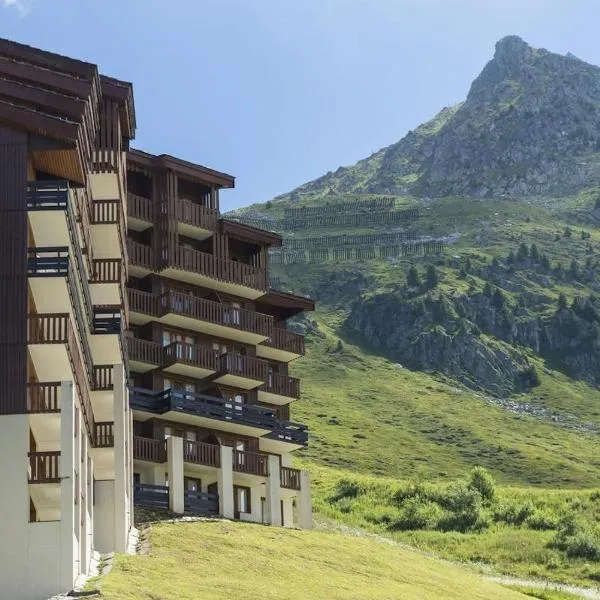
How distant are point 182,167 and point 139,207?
3689 millimetres

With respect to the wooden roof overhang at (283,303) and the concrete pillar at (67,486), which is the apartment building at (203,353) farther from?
the concrete pillar at (67,486)

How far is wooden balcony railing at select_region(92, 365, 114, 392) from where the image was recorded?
2128 inches

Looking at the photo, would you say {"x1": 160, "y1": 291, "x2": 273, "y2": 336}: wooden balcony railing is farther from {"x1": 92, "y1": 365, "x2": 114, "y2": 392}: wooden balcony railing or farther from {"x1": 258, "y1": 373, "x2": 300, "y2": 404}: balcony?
{"x1": 92, "y1": 365, "x2": 114, "y2": 392}: wooden balcony railing

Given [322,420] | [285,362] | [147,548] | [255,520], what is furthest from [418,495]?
[322,420]

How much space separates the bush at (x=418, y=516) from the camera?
3834 inches

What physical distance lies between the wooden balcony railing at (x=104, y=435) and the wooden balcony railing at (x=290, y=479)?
75.5ft

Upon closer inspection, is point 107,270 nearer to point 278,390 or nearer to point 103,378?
point 103,378

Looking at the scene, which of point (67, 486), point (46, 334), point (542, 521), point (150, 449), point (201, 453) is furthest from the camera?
point (542, 521)

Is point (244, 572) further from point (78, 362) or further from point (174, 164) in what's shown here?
point (174, 164)

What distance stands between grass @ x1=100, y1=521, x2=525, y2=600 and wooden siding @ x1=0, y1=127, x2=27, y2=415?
19.7 feet

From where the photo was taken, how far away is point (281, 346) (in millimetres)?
81312

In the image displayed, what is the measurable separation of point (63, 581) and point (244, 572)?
11.1m

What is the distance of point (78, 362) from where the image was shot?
1781 inches

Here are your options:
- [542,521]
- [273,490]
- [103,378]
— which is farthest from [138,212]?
[542,521]
